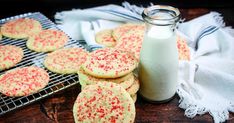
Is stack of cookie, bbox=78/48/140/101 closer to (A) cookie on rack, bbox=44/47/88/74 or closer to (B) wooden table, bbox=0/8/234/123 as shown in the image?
(B) wooden table, bbox=0/8/234/123

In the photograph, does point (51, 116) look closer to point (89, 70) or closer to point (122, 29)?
point (89, 70)

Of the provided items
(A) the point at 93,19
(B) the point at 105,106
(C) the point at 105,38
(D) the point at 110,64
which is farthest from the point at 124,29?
(B) the point at 105,106

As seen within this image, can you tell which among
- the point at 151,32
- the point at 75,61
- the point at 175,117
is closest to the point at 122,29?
the point at 75,61

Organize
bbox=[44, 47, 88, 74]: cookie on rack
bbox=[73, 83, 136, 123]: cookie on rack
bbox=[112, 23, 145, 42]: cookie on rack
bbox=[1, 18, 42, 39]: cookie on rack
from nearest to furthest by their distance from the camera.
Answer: bbox=[73, 83, 136, 123]: cookie on rack
bbox=[44, 47, 88, 74]: cookie on rack
bbox=[112, 23, 145, 42]: cookie on rack
bbox=[1, 18, 42, 39]: cookie on rack

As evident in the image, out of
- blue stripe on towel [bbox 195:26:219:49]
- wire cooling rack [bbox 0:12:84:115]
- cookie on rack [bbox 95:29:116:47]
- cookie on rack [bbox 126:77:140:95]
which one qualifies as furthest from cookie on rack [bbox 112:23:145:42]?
cookie on rack [bbox 126:77:140:95]

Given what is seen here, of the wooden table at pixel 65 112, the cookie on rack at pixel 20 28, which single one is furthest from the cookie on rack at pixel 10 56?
the wooden table at pixel 65 112

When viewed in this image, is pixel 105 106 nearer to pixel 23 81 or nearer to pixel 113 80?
pixel 113 80
